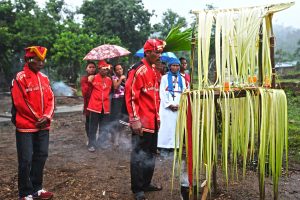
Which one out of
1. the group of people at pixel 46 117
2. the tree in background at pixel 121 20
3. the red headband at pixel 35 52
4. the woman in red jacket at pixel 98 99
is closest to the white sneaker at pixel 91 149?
the woman in red jacket at pixel 98 99

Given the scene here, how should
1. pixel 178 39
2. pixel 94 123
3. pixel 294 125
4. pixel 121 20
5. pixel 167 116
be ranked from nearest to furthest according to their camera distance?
1. pixel 178 39
2. pixel 167 116
3. pixel 94 123
4. pixel 294 125
5. pixel 121 20

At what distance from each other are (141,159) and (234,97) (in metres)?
1.61

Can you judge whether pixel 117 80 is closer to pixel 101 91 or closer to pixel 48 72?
pixel 101 91

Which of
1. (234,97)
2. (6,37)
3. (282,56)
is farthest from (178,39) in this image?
(282,56)

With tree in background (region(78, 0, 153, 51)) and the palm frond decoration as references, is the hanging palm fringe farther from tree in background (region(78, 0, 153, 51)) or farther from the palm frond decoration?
tree in background (region(78, 0, 153, 51))

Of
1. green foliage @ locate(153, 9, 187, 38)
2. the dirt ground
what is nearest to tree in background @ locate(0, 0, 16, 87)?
green foliage @ locate(153, 9, 187, 38)

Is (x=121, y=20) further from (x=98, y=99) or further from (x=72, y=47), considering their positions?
(x=98, y=99)

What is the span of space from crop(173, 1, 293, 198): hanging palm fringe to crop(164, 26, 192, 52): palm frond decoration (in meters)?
1.08

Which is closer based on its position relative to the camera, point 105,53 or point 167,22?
point 105,53

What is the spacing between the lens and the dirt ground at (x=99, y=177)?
425 cm

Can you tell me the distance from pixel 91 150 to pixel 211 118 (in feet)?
13.0

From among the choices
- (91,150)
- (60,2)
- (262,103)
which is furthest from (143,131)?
(60,2)

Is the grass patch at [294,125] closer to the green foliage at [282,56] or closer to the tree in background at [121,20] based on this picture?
the tree in background at [121,20]

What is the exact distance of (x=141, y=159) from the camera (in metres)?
4.27
